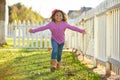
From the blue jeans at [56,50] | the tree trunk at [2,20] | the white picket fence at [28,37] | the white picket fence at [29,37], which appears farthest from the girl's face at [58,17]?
the tree trunk at [2,20]

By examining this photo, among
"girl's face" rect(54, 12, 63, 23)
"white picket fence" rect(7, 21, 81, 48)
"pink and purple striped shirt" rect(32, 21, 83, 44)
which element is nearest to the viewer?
"girl's face" rect(54, 12, 63, 23)

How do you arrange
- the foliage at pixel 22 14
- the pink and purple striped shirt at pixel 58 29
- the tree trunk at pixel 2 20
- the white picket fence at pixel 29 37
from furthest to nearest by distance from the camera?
the foliage at pixel 22 14 < the tree trunk at pixel 2 20 < the white picket fence at pixel 29 37 < the pink and purple striped shirt at pixel 58 29

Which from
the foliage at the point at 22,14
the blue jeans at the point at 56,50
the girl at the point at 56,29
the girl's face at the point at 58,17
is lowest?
the blue jeans at the point at 56,50

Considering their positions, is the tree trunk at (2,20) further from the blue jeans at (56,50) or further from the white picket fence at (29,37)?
the blue jeans at (56,50)

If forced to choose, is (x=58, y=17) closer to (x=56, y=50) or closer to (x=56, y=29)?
(x=56, y=29)

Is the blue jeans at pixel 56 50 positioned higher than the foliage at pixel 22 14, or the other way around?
the foliage at pixel 22 14

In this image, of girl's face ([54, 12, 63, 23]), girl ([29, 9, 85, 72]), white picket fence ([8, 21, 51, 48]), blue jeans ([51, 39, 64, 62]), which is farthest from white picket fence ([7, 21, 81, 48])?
girl's face ([54, 12, 63, 23])

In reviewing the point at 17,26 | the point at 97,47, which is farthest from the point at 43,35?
the point at 97,47

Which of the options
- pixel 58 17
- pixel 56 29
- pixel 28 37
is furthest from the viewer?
pixel 28 37

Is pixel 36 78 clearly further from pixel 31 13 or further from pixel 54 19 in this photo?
pixel 31 13

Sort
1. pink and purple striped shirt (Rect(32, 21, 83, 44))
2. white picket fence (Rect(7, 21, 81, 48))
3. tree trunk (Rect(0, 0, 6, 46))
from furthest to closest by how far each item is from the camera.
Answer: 1. tree trunk (Rect(0, 0, 6, 46))
2. white picket fence (Rect(7, 21, 81, 48))
3. pink and purple striped shirt (Rect(32, 21, 83, 44))

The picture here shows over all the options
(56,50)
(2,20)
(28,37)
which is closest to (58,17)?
(56,50)

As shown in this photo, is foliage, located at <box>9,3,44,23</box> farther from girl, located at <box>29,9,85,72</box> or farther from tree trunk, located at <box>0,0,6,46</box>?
girl, located at <box>29,9,85,72</box>

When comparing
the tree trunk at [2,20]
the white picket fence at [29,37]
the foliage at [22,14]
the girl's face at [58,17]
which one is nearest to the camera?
the girl's face at [58,17]
